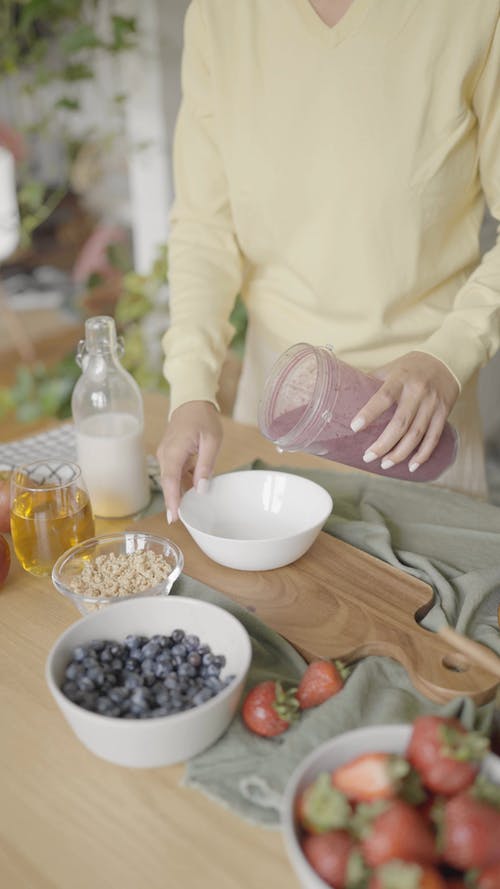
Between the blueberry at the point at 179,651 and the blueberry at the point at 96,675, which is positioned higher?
the blueberry at the point at 96,675

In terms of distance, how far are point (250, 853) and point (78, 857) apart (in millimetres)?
152

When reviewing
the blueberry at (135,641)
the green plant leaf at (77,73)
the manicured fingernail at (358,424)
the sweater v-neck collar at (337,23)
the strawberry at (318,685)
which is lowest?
the strawberry at (318,685)

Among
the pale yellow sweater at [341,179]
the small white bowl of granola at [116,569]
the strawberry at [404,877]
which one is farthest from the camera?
the pale yellow sweater at [341,179]

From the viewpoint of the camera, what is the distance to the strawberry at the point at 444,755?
0.70 meters

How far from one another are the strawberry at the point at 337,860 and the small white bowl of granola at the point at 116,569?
0.42 metres

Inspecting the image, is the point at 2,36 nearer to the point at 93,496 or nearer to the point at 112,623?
the point at 93,496

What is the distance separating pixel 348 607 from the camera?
3.49ft

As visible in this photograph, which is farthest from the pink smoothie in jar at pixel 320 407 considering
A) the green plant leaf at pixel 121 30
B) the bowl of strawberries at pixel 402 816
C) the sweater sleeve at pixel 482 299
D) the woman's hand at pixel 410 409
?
the green plant leaf at pixel 121 30

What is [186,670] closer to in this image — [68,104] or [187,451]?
[187,451]

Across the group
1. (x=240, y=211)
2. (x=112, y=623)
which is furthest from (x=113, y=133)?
(x=112, y=623)

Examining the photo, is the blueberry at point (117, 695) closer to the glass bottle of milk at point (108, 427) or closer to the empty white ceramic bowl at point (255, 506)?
the empty white ceramic bowl at point (255, 506)

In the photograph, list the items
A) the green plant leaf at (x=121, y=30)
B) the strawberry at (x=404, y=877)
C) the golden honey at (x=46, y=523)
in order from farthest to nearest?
the green plant leaf at (x=121, y=30), the golden honey at (x=46, y=523), the strawberry at (x=404, y=877)

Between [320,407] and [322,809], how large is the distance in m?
0.55

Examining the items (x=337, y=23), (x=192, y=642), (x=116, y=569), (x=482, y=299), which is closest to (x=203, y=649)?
(x=192, y=642)
